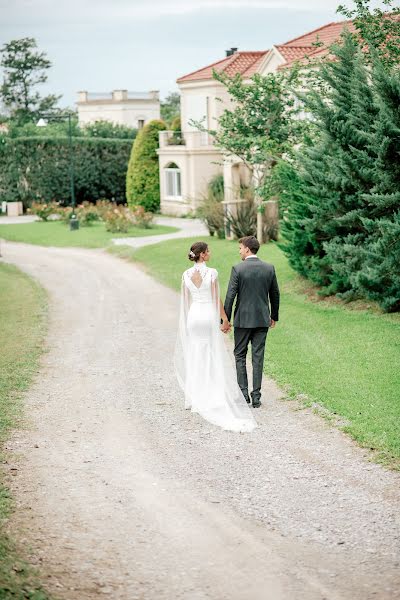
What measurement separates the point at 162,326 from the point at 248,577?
10.9m

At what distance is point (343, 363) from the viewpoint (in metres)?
12.9

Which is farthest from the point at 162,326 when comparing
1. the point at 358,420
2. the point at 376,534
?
the point at 376,534

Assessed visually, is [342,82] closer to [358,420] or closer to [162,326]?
[162,326]

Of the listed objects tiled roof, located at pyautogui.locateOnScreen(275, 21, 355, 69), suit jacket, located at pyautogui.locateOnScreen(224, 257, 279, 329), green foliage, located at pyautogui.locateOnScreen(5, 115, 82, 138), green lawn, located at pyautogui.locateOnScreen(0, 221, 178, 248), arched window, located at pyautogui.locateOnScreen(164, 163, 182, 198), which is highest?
tiled roof, located at pyautogui.locateOnScreen(275, 21, 355, 69)

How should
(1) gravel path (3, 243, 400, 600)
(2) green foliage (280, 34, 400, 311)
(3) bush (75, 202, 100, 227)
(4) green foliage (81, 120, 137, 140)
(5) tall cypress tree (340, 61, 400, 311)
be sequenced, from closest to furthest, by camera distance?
1. (1) gravel path (3, 243, 400, 600)
2. (5) tall cypress tree (340, 61, 400, 311)
3. (2) green foliage (280, 34, 400, 311)
4. (3) bush (75, 202, 100, 227)
5. (4) green foliage (81, 120, 137, 140)

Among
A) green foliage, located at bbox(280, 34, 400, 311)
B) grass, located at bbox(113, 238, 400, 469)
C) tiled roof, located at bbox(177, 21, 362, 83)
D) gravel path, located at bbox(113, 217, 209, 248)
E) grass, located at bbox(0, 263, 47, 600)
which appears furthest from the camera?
tiled roof, located at bbox(177, 21, 362, 83)

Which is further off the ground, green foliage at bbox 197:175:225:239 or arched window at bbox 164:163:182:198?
arched window at bbox 164:163:182:198

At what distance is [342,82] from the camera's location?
17.5 metres

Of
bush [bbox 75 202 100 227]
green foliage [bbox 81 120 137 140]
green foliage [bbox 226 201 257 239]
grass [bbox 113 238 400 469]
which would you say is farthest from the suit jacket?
green foliage [bbox 81 120 137 140]

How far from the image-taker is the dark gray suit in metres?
10.5

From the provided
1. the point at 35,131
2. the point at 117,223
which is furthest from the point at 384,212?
the point at 35,131

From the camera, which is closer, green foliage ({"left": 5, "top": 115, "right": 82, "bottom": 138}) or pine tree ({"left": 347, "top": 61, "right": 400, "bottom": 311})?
pine tree ({"left": 347, "top": 61, "right": 400, "bottom": 311})

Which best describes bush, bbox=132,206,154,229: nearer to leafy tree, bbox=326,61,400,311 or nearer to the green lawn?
the green lawn

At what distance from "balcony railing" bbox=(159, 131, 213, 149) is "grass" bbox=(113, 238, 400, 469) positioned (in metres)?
24.3
